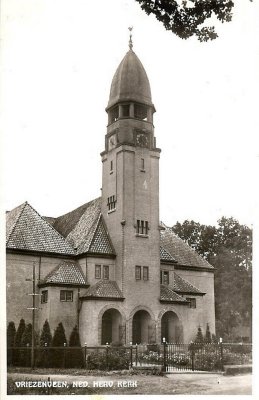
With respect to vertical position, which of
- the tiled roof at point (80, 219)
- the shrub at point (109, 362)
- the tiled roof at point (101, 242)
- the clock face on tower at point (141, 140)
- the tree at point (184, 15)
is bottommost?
the shrub at point (109, 362)

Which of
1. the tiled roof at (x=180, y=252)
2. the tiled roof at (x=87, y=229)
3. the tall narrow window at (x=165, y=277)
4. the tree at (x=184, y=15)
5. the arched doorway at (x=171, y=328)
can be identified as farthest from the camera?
the tiled roof at (x=180, y=252)

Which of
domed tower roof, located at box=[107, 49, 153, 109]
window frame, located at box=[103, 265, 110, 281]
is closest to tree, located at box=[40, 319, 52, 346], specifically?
window frame, located at box=[103, 265, 110, 281]

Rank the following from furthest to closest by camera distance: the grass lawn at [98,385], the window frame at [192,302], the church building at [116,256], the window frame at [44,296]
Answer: the window frame at [192,302], the window frame at [44,296], the church building at [116,256], the grass lawn at [98,385]

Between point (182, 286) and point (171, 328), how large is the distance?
148 inches

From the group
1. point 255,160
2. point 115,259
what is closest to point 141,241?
point 115,259

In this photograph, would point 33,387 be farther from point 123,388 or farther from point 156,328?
point 156,328

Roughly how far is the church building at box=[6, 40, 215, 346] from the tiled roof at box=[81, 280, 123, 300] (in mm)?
56

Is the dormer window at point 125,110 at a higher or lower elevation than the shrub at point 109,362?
higher

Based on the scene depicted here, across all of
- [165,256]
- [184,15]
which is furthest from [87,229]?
[184,15]

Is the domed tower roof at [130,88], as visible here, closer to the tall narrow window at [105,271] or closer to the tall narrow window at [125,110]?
the tall narrow window at [125,110]

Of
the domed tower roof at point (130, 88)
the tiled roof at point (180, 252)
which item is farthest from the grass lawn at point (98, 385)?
the tiled roof at point (180, 252)

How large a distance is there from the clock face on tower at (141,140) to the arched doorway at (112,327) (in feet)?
31.4

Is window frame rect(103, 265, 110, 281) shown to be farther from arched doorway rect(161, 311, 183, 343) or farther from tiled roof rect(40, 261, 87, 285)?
arched doorway rect(161, 311, 183, 343)

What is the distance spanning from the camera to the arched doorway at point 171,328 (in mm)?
32844
